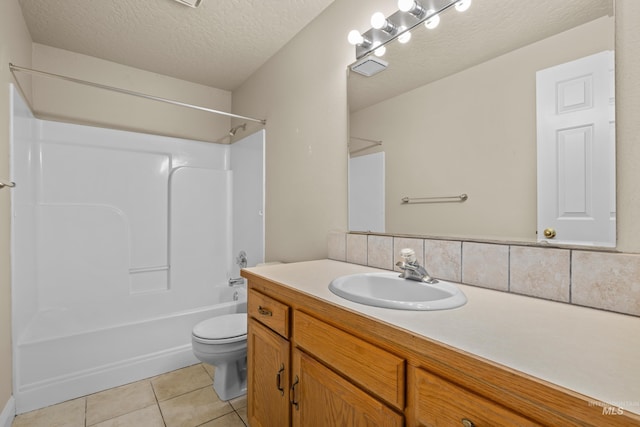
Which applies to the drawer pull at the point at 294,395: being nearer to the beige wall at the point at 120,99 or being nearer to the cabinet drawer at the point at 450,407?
the cabinet drawer at the point at 450,407

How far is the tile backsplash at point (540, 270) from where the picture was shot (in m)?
0.82

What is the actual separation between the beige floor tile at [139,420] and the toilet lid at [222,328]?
1.55ft

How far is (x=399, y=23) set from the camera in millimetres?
1452

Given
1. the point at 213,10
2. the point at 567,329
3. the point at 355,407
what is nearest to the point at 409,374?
the point at 355,407

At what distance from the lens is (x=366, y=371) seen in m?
0.82

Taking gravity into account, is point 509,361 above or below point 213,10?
below

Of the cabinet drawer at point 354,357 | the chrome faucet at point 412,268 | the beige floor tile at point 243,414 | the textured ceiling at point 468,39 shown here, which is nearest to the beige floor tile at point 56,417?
the beige floor tile at point 243,414

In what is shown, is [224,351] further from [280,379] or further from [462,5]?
[462,5]

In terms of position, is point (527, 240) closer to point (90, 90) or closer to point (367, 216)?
point (367, 216)

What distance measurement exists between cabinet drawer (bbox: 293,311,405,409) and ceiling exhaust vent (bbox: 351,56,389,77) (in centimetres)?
128

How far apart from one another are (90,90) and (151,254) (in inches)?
56.4

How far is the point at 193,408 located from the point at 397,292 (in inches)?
58.2

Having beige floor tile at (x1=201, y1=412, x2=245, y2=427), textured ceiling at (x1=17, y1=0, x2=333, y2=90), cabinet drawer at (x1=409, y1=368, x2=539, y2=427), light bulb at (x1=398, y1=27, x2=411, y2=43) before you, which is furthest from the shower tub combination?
cabinet drawer at (x1=409, y1=368, x2=539, y2=427)

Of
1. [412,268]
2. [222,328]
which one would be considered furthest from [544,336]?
[222,328]
